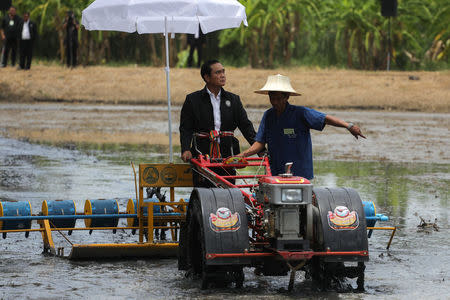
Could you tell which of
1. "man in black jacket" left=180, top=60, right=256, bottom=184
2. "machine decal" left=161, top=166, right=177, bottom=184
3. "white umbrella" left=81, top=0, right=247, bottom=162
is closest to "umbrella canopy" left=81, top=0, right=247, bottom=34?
"white umbrella" left=81, top=0, right=247, bottom=162

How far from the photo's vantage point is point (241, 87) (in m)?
30.2

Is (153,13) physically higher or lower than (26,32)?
lower

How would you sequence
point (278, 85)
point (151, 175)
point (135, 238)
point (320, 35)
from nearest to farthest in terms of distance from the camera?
point (278, 85)
point (151, 175)
point (135, 238)
point (320, 35)

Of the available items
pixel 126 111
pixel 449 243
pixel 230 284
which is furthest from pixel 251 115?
pixel 230 284

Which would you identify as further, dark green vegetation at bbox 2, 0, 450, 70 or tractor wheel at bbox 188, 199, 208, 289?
dark green vegetation at bbox 2, 0, 450, 70

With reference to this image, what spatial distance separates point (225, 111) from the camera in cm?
995

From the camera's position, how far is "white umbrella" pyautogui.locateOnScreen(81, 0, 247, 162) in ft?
35.9

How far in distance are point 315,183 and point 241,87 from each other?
15853mm

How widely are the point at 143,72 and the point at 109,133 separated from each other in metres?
10.7

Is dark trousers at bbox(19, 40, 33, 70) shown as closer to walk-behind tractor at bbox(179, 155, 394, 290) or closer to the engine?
walk-behind tractor at bbox(179, 155, 394, 290)

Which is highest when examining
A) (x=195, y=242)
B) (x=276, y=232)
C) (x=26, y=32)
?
(x=26, y=32)

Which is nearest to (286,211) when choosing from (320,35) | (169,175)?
(169,175)

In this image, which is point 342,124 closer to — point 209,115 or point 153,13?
point 209,115

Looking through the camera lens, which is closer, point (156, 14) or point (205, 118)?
point (205, 118)
